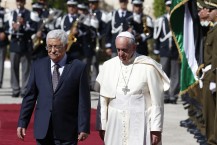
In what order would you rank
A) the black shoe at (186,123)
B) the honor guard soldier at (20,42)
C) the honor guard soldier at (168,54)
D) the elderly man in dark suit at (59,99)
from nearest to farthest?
1. the elderly man in dark suit at (59,99)
2. the black shoe at (186,123)
3. the honor guard soldier at (168,54)
4. the honor guard soldier at (20,42)

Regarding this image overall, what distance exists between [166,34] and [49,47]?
10284 millimetres

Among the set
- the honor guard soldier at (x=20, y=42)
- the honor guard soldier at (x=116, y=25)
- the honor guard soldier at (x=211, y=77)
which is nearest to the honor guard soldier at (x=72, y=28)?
the honor guard soldier at (x=116, y=25)

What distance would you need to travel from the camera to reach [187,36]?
13.4m

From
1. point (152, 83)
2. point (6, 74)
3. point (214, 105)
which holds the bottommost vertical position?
point (6, 74)

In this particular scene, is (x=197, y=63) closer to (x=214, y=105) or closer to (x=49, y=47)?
(x=214, y=105)

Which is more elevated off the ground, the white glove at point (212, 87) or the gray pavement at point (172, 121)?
the white glove at point (212, 87)

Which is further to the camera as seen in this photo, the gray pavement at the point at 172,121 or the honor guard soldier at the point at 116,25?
the honor guard soldier at the point at 116,25

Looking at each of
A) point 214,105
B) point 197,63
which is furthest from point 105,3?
point 214,105

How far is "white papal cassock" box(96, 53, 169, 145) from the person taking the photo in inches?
331

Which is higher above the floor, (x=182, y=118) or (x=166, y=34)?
(x=166, y=34)

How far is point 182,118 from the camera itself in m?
15.6

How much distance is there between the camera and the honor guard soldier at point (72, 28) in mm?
18641

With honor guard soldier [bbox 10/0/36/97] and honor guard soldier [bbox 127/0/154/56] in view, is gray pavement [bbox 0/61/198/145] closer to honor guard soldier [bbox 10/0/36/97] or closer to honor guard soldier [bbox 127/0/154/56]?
honor guard soldier [bbox 10/0/36/97]

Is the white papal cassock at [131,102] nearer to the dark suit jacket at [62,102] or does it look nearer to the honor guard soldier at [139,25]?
the dark suit jacket at [62,102]
